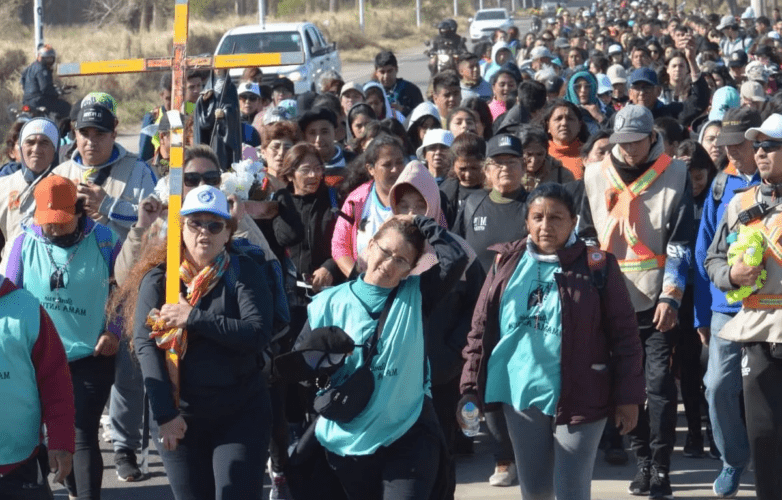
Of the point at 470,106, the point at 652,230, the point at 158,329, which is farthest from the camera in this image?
the point at 470,106

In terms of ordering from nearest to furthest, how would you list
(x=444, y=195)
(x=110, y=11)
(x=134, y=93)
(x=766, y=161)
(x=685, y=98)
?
(x=766, y=161)
(x=444, y=195)
(x=685, y=98)
(x=134, y=93)
(x=110, y=11)

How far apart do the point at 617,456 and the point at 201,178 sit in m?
2.98

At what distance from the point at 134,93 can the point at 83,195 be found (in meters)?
29.8

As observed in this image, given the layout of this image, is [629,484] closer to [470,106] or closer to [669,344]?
[669,344]

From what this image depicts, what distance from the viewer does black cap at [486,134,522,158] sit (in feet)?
24.6

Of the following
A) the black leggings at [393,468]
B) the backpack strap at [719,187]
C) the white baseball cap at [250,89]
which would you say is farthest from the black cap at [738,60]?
the black leggings at [393,468]

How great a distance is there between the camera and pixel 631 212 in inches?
277

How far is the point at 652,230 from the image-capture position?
7.04 meters

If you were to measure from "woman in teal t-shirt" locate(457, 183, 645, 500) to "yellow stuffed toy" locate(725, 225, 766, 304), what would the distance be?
710 mm


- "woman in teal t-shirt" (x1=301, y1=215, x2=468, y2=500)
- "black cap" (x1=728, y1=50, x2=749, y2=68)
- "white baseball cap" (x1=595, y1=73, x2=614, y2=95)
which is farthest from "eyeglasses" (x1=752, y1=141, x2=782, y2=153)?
"black cap" (x1=728, y1=50, x2=749, y2=68)

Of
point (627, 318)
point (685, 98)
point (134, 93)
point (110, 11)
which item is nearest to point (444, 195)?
point (627, 318)

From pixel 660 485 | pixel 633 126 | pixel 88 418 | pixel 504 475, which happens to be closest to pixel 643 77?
pixel 633 126

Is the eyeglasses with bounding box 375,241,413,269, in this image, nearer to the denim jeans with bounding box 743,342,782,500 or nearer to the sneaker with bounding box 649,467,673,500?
the denim jeans with bounding box 743,342,782,500

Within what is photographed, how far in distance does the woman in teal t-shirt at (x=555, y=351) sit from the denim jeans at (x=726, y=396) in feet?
5.11
